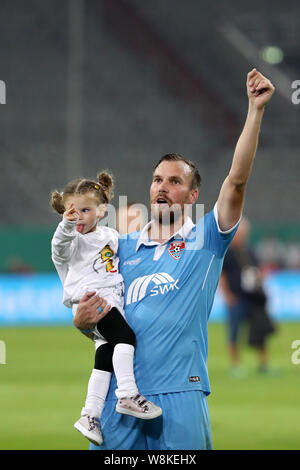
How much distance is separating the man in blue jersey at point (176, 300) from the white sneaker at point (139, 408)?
9cm

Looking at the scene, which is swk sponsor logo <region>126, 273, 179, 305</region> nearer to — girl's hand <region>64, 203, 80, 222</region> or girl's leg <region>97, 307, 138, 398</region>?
girl's leg <region>97, 307, 138, 398</region>

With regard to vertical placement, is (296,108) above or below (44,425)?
above

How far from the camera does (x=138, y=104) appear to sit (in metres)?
27.5

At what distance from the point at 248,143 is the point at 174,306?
924 millimetres

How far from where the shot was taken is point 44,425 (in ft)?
30.2

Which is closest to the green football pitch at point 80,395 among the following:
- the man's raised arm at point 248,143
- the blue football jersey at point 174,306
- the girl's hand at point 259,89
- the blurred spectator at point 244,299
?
the blurred spectator at point 244,299

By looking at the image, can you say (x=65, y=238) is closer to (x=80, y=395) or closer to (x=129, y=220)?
(x=129, y=220)

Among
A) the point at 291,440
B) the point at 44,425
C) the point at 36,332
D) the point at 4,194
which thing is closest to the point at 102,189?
the point at 291,440

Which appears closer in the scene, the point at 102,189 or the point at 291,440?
the point at 102,189

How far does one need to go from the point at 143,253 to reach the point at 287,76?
23.1 metres

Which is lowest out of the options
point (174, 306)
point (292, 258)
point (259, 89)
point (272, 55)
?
point (174, 306)

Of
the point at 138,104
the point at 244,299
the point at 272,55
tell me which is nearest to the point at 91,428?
the point at 244,299

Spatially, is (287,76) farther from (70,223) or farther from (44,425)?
(70,223)

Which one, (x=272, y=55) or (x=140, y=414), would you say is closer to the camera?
(x=140, y=414)
